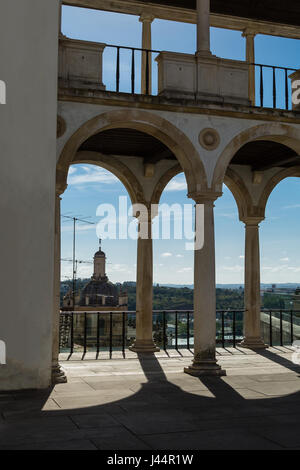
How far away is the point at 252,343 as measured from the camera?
1479cm

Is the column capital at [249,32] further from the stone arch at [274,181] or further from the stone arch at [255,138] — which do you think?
the stone arch at [255,138]

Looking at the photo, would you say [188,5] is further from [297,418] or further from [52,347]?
[297,418]

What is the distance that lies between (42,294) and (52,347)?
124 centimetres

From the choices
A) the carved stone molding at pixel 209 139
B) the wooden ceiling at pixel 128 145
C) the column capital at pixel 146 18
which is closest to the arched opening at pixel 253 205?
the wooden ceiling at pixel 128 145

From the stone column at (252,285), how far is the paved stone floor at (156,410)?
3.35 m

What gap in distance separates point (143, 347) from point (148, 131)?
5694 mm

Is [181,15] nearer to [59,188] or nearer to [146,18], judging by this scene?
[146,18]

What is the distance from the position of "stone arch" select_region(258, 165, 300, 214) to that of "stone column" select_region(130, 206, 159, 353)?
326cm

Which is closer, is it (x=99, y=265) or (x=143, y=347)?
(x=143, y=347)

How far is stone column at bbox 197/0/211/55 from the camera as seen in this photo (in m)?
11.3

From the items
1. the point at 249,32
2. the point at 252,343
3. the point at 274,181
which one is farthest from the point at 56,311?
the point at 249,32

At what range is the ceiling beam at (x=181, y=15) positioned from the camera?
44.4ft
